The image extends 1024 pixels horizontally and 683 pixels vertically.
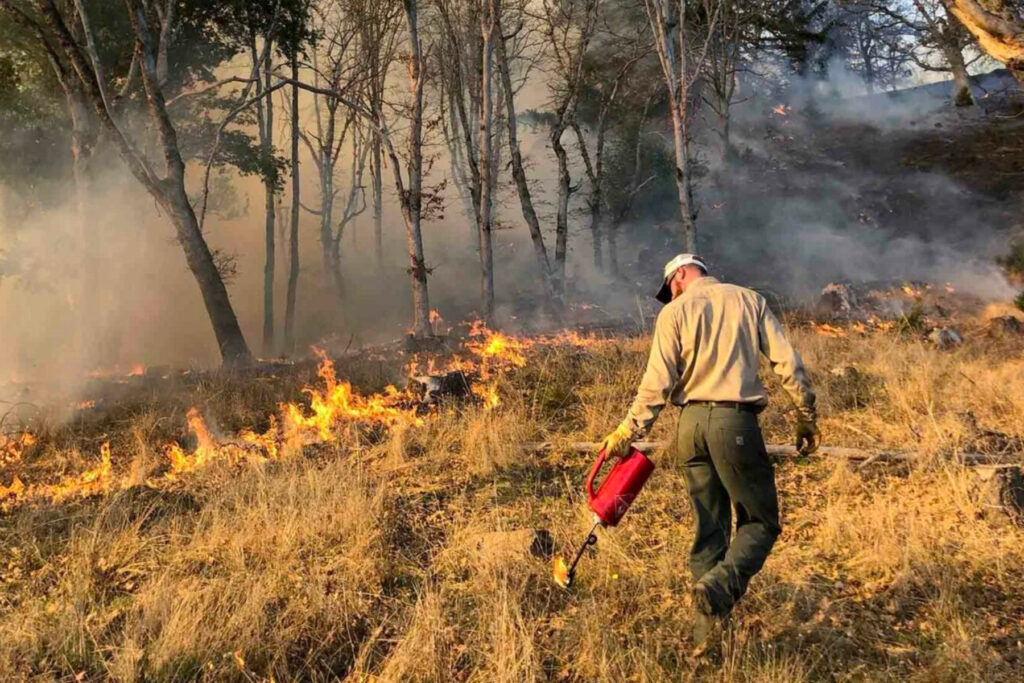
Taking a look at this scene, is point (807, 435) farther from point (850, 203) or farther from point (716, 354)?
point (850, 203)

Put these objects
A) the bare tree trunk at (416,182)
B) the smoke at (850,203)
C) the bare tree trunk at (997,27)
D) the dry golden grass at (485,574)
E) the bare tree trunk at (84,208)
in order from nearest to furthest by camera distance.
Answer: the dry golden grass at (485,574) < the bare tree trunk at (997,27) < the bare tree trunk at (416,182) < the bare tree trunk at (84,208) < the smoke at (850,203)

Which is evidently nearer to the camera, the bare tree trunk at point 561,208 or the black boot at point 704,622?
the black boot at point 704,622

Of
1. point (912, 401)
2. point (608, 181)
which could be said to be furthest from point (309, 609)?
point (608, 181)

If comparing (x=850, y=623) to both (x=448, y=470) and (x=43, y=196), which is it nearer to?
(x=448, y=470)

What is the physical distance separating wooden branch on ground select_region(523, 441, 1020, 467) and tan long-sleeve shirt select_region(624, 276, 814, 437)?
1.80m

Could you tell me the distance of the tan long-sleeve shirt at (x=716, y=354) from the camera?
294 centimetres

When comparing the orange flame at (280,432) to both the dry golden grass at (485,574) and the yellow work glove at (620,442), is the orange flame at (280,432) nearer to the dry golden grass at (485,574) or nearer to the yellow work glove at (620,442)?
the dry golden grass at (485,574)

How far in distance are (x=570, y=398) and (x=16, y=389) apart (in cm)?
816

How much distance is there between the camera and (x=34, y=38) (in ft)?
38.6

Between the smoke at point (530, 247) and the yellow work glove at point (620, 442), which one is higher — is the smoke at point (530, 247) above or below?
above

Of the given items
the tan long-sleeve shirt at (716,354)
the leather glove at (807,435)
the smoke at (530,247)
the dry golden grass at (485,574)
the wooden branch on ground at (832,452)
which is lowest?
the dry golden grass at (485,574)

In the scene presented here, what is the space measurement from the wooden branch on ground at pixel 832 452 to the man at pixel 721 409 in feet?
5.54

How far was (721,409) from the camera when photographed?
293cm

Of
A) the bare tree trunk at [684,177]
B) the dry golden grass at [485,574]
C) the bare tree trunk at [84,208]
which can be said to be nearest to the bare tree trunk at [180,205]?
the bare tree trunk at [84,208]
